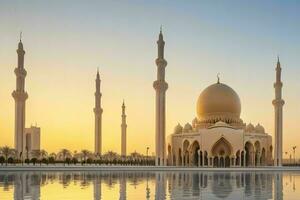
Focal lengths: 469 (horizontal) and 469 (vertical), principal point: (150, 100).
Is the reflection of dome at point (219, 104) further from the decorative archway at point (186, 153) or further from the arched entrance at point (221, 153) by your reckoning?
the decorative archway at point (186, 153)

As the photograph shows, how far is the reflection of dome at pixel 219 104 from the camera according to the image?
53.1m

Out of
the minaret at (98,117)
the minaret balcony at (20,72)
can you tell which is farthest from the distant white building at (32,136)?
the minaret balcony at (20,72)

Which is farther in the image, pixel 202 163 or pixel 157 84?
pixel 202 163

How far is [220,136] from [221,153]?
2.93 meters

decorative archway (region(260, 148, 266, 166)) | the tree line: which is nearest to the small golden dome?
the tree line

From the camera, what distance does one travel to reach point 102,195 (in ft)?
41.7

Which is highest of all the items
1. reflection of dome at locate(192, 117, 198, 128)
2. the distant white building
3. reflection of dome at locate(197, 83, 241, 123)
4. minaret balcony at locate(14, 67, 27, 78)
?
minaret balcony at locate(14, 67, 27, 78)

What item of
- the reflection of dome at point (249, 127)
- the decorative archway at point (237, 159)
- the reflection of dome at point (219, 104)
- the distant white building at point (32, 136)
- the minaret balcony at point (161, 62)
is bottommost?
the decorative archway at point (237, 159)

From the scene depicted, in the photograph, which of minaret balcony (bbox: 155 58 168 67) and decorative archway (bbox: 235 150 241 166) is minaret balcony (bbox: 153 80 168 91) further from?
decorative archway (bbox: 235 150 241 166)

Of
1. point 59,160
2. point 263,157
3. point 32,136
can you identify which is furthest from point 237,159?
point 32,136

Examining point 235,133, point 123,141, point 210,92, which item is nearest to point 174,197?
point 235,133

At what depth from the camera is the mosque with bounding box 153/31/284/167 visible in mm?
49906

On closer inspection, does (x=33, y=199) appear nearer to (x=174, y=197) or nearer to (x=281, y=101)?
(x=174, y=197)

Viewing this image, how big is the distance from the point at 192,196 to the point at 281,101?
136 ft
